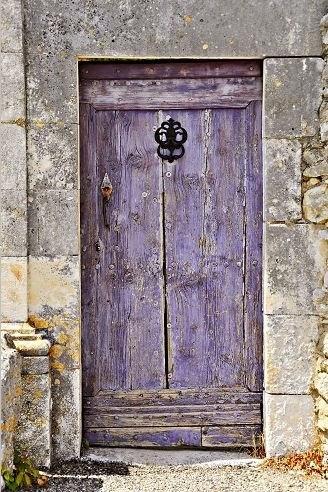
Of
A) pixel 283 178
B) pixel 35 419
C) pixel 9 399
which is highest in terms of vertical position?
pixel 283 178

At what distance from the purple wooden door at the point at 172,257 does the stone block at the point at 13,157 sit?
375 millimetres

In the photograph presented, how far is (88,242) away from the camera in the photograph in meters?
4.00

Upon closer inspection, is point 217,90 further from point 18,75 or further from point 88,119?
point 18,75

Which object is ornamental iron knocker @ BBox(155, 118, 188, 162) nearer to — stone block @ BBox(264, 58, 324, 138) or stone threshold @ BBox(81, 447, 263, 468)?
stone block @ BBox(264, 58, 324, 138)

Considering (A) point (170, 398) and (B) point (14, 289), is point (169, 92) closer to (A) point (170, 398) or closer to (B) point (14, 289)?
(B) point (14, 289)

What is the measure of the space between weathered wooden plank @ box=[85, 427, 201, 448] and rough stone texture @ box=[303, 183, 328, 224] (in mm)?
1505

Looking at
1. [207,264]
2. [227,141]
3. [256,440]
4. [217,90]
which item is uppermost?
[217,90]

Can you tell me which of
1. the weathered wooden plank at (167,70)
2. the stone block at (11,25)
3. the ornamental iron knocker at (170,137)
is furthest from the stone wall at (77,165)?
the ornamental iron knocker at (170,137)

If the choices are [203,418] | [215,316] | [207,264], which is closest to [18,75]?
[207,264]

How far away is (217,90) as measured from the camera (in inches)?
155

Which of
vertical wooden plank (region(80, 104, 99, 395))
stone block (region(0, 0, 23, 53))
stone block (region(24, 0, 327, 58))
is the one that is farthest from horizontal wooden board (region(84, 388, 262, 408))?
stone block (region(0, 0, 23, 53))

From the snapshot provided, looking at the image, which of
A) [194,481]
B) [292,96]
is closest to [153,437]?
[194,481]

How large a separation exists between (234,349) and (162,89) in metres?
1.67

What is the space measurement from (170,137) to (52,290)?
1169mm
